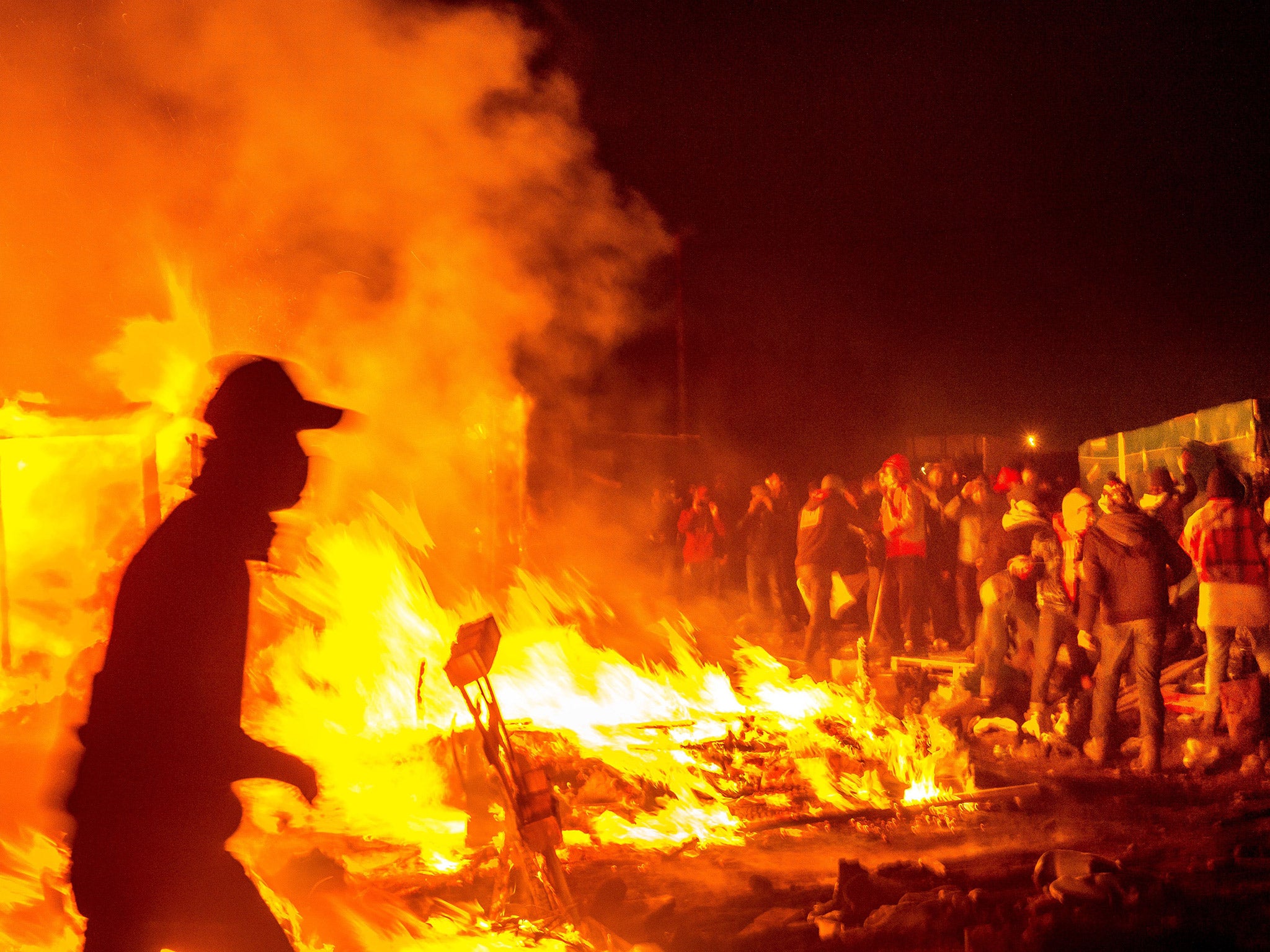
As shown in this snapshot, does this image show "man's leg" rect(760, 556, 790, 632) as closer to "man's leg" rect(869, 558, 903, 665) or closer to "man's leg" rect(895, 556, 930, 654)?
"man's leg" rect(869, 558, 903, 665)

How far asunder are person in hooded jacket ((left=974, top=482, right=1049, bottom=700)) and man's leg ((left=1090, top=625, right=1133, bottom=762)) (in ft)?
3.16

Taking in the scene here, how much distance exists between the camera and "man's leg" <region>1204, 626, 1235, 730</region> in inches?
271

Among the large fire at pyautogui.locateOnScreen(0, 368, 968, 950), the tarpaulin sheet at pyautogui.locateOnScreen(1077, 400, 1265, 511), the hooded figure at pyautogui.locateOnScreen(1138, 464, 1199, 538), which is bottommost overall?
the large fire at pyautogui.locateOnScreen(0, 368, 968, 950)

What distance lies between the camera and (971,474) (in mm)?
11414

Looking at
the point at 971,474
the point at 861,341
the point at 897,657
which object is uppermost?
the point at 861,341

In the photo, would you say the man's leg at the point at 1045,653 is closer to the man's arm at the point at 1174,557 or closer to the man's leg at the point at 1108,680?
the man's leg at the point at 1108,680

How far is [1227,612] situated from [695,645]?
12.9 feet

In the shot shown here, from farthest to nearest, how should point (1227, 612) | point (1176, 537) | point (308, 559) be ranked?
point (1176, 537) < point (308, 559) < point (1227, 612)

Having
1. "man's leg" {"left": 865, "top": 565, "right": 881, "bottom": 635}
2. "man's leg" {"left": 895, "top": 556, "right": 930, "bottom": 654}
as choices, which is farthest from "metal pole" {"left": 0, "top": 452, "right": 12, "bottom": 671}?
"man's leg" {"left": 895, "top": 556, "right": 930, "bottom": 654}

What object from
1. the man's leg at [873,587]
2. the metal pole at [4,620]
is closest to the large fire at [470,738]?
the man's leg at [873,587]

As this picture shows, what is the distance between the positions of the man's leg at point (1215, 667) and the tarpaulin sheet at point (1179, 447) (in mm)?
2671

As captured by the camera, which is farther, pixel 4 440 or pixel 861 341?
pixel 861 341

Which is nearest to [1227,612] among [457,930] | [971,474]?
[971,474]

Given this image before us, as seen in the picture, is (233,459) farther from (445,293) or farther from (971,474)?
(971,474)
